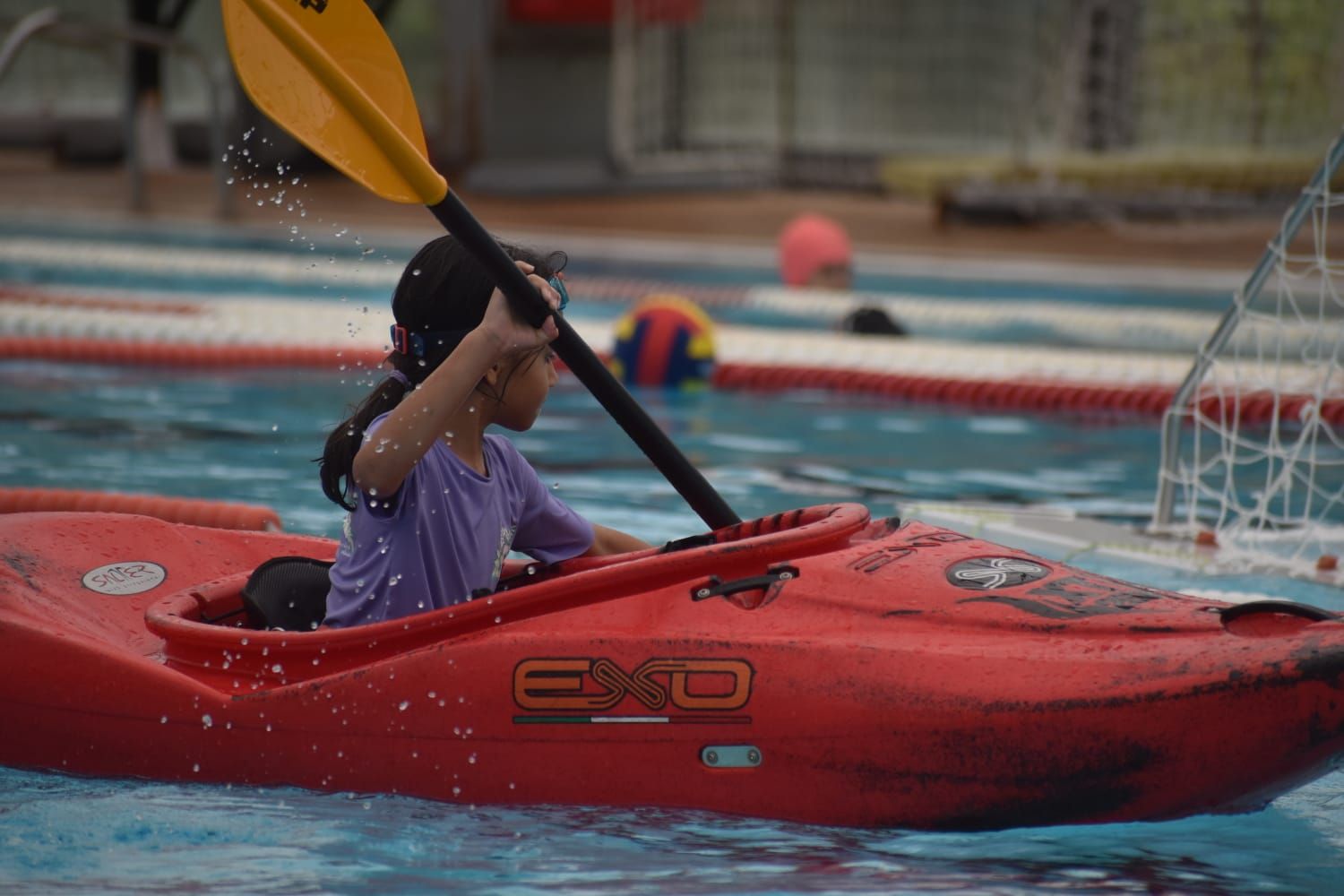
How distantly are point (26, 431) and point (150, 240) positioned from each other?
19.3 ft

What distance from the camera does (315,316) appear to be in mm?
8711

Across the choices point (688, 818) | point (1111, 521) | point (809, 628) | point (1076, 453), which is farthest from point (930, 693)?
point (1076, 453)

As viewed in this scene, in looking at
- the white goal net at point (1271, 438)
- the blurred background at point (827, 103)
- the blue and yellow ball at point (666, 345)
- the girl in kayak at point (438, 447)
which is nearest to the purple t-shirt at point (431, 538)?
the girl in kayak at point (438, 447)

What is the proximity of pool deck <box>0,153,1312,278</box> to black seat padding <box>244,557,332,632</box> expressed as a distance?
814 cm

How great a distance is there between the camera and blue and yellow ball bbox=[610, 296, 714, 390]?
24.1 feet

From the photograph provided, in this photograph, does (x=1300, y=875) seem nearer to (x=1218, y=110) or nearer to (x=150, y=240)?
(x=150, y=240)

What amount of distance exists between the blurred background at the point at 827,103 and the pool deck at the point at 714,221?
17 cm

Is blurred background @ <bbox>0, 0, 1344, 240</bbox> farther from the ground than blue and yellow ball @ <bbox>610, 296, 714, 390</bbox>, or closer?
farther from the ground

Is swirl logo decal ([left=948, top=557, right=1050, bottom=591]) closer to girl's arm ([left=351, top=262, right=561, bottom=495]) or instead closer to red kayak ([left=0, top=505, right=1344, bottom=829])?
red kayak ([left=0, top=505, right=1344, bottom=829])

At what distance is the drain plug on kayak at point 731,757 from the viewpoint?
266 centimetres

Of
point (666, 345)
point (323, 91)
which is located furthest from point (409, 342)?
point (666, 345)

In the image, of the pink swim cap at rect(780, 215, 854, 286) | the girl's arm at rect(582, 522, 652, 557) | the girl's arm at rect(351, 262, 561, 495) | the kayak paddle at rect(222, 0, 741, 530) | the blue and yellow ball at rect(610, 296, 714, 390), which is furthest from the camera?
the pink swim cap at rect(780, 215, 854, 286)

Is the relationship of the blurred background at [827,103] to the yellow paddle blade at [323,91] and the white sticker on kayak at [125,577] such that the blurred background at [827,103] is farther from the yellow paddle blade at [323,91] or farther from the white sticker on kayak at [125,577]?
the yellow paddle blade at [323,91]

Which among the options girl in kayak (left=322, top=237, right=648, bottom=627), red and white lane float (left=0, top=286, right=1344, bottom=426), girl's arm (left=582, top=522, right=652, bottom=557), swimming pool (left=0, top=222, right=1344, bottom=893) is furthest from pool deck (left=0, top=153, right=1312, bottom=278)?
girl in kayak (left=322, top=237, right=648, bottom=627)
